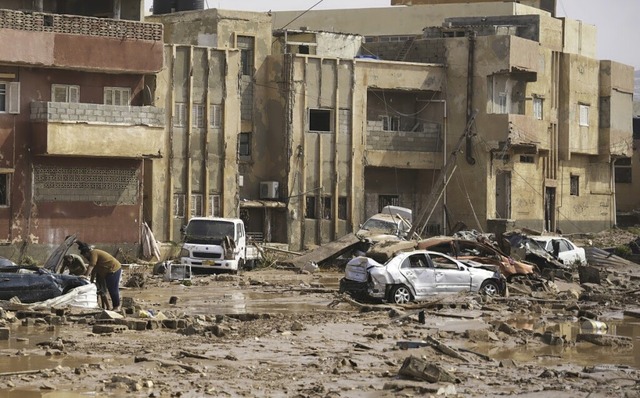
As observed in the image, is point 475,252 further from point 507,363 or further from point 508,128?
point 508,128

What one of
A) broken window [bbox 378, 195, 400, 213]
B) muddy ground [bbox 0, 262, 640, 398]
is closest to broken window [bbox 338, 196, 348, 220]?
broken window [bbox 378, 195, 400, 213]

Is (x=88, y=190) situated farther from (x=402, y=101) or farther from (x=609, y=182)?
(x=609, y=182)

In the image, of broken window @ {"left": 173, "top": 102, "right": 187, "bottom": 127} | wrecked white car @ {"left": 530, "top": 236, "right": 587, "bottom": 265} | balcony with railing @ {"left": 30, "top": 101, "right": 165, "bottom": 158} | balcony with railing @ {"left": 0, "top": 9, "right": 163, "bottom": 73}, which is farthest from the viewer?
broken window @ {"left": 173, "top": 102, "right": 187, "bottom": 127}

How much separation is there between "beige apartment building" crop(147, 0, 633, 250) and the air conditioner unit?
0.20 ft

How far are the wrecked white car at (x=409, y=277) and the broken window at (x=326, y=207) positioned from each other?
19685 millimetres

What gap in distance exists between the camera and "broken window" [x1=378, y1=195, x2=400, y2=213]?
5394 centimetres

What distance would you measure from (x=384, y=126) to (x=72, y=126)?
16824mm

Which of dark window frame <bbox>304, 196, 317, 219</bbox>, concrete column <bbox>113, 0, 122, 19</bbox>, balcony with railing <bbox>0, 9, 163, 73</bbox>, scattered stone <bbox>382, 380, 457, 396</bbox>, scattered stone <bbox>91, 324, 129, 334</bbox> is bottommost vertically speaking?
scattered stone <bbox>382, 380, 457, 396</bbox>

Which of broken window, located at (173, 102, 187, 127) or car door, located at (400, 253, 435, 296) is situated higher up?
broken window, located at (173, 102, 187, 127)

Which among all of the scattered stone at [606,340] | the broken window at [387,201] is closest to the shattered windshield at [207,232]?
the broken window at [387,201]

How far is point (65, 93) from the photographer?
134ft

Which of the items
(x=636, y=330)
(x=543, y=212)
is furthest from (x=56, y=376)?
(x=543, y=212)

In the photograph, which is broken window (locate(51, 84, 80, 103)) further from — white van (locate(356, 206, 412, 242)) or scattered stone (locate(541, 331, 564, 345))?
scattered stone (locate(541, 331, 564, 345))

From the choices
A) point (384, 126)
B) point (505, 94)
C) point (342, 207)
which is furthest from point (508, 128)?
point (342, 207)
